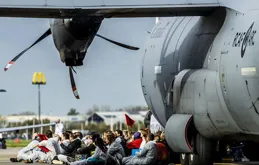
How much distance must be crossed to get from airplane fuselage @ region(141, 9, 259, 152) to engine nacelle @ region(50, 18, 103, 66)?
2406 mm

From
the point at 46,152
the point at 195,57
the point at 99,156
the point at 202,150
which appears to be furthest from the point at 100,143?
the point at 46,152

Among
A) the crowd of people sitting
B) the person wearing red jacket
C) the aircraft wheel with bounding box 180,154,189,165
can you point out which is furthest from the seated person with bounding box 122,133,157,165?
the person wearing red jacket

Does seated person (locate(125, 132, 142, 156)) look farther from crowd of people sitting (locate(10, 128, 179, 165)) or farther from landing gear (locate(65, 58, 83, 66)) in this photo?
landing gear (locate(65, 58, 83, 66))

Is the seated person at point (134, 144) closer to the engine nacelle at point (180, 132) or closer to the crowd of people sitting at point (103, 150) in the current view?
the crowd of people sitting at point (103, 150)

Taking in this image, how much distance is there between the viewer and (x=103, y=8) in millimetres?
19219

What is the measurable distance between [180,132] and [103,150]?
2.34 meters

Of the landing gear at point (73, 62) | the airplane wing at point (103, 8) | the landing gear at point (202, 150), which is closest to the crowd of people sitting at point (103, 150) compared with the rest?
the landing gear at point (202, 150)

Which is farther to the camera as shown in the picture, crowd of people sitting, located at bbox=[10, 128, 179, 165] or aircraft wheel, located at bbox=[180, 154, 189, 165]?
aircraft wheel, located at bbox=[180, 154, 189, 165]

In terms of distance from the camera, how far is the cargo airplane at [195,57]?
727 inches

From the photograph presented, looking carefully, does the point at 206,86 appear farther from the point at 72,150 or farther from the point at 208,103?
the point at 72,150

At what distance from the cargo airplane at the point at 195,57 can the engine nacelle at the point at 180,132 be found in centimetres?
3

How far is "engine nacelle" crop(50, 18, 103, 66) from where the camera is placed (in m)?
20.1

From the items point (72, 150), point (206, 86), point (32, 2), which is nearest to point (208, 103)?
point (206, 86)

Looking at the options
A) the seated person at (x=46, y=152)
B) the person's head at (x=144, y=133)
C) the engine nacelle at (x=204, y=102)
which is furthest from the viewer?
the seated person at (x=46, y=152)
